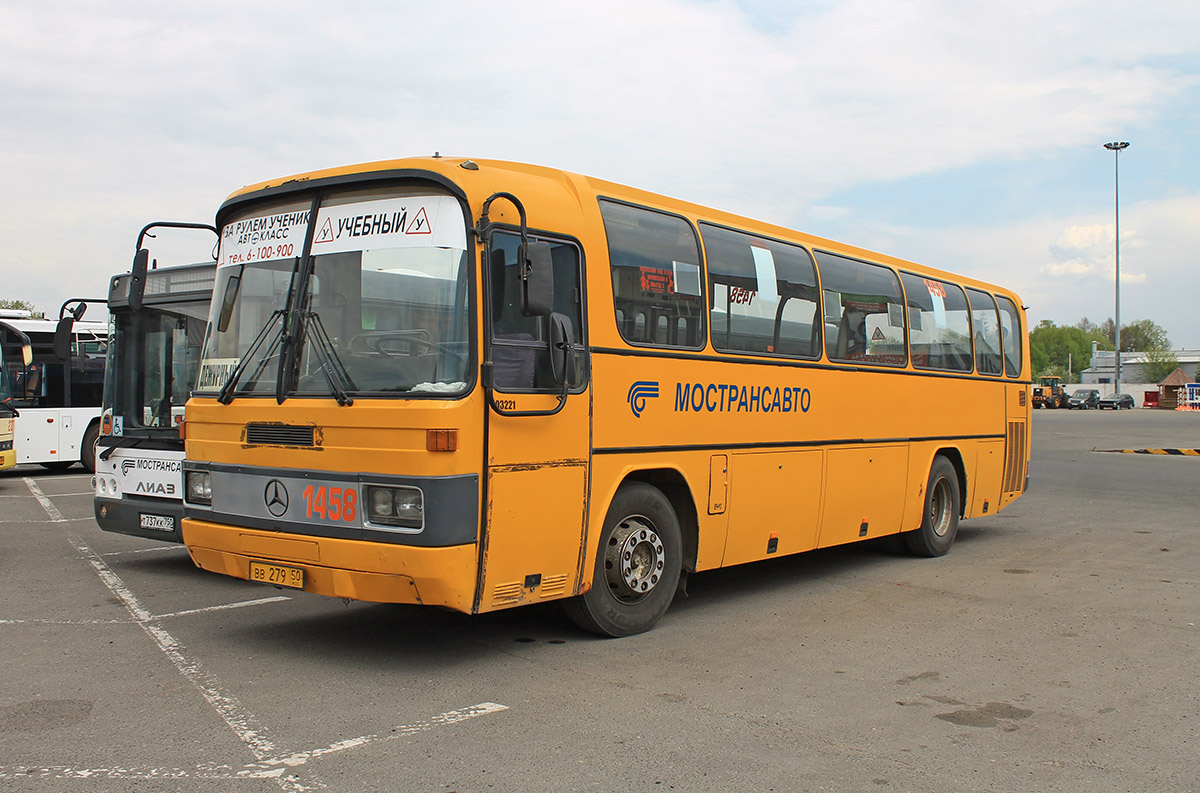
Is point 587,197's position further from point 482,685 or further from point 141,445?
point 141,445

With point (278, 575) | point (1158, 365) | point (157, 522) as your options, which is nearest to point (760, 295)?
point (278, 575)

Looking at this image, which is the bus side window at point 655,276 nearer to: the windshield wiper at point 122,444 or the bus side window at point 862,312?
the bus side window at point 862,312

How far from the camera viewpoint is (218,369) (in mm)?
7102

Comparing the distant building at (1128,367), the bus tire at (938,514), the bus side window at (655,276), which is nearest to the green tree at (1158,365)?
the distant building at (1128,367)

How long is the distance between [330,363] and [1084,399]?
85953 millimetres

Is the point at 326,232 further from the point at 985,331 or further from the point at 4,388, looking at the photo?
the point at 4,388

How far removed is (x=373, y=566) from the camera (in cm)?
599

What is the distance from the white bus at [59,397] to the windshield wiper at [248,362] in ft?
53.3

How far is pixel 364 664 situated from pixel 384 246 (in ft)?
8.33

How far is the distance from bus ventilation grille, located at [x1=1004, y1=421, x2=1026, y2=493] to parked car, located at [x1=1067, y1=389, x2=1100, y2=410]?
75.7m

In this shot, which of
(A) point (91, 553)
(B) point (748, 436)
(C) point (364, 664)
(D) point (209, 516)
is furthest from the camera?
(A) point (91, 553)

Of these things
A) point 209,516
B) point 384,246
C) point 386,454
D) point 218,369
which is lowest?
point 209,516

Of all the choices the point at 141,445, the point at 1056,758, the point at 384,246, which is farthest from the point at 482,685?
the point at 141,445

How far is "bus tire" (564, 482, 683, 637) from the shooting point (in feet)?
23.2
